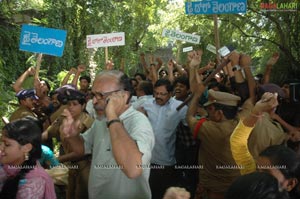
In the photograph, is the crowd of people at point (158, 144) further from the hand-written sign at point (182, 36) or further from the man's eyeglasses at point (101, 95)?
the hand-written sign at point (182, 36)

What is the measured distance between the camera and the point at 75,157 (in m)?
2.81

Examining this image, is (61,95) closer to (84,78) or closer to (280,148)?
(280,148)

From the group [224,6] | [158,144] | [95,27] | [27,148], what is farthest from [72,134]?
[95,27]

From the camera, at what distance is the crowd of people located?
2035mm

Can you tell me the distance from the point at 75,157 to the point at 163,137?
1.22 metres

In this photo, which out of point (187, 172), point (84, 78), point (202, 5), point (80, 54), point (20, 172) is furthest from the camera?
point (80, 54)

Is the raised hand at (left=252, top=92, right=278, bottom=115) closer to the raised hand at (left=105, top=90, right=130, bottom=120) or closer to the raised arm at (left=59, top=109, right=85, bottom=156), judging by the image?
the raised hand at (left=105, top=90, right=130, bottom=120)

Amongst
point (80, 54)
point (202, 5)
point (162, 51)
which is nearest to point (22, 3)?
point (80, 54)

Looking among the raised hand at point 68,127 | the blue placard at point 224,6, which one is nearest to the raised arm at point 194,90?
the raised hand at point 68,127

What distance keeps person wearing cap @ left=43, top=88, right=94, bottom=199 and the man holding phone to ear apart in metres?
0.44

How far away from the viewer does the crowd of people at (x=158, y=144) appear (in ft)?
6.68

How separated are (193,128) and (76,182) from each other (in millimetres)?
1150

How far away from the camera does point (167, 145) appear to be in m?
3.80

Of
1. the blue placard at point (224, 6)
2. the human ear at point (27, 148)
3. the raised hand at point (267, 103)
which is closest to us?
the raised hand at point (267, 103)
